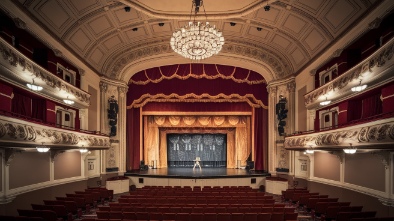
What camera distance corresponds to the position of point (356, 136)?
26.8ft

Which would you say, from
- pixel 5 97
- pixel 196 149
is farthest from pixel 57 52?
pixel 196 149

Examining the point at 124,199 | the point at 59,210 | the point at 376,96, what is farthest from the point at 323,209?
the point at 59,210

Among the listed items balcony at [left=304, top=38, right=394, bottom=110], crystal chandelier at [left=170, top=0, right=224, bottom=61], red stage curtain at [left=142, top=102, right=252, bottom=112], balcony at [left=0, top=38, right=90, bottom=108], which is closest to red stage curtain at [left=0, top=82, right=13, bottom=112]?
balcony at [left=0, top=38, right=90, bottom=108]

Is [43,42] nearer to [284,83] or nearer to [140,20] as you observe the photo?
[140,20]

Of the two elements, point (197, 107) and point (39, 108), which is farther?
point (197, 107)

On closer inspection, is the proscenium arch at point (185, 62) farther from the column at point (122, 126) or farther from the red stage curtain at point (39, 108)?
the red stage curtain at point (39, 108)

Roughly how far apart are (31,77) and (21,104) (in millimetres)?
1701

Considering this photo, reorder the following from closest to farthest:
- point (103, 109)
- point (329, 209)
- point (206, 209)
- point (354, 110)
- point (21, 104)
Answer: point (206, 209) → point (329, 209) → point (21, 104) → point (354, 110) → point (103, 109)

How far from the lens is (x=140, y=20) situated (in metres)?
13.8

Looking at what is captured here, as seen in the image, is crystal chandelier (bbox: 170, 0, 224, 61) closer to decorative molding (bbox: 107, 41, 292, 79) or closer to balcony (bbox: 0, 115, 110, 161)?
balcony (bbox: 0, 115, 110, 161)

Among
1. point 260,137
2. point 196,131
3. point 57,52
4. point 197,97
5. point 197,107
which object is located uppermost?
point 57,52

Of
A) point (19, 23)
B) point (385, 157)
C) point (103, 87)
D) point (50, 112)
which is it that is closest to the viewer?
point (385, 157)

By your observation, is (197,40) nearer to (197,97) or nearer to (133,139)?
(197,97)

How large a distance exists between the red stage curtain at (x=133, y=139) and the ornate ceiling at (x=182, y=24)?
245cm
